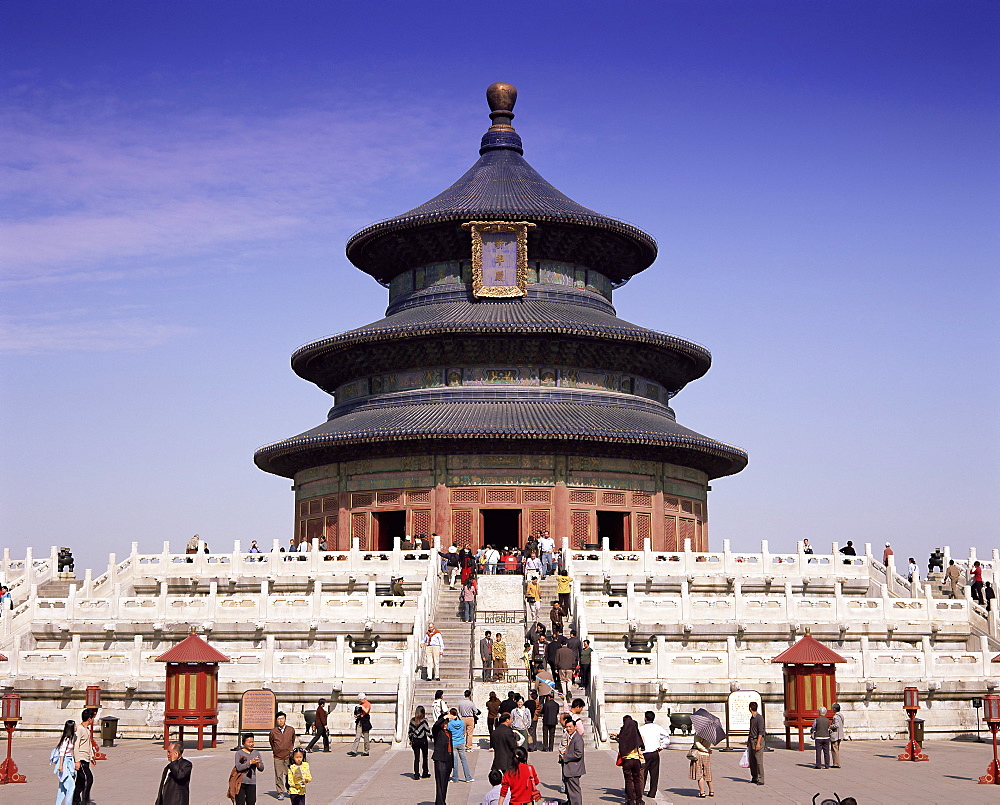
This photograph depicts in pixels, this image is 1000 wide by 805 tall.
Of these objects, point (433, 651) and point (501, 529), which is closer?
point (433, 651)

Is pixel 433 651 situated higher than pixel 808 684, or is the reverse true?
pixel 433 651

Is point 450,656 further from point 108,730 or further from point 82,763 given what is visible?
point 82,763

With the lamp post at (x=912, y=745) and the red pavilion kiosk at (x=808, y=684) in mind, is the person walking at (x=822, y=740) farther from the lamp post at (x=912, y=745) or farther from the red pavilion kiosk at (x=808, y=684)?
the lamp post at (x=912, y=745)

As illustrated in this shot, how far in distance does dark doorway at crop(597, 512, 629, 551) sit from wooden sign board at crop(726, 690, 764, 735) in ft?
73.9

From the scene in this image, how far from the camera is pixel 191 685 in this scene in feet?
91.1

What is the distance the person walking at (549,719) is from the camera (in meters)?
26.7

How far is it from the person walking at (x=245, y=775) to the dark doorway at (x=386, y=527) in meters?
32.3

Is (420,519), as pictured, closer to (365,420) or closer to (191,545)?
(365,420)

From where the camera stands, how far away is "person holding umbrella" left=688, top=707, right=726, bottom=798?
2195cm

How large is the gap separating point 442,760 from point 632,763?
2.94 metres

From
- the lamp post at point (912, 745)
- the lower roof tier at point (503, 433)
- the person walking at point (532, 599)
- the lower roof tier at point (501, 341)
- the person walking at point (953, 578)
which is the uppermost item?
the lower roof tier at point (501, 341)

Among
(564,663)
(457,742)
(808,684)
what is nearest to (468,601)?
(564,663)

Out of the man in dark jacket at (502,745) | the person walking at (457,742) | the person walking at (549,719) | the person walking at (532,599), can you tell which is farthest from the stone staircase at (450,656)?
the man in dark jacket at (502,745)

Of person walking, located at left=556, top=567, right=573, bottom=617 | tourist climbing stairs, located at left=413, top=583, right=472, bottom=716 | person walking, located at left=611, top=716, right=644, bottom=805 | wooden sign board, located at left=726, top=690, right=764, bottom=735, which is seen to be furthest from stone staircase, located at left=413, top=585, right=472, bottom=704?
person walking, located at left=611, top=716, right=644, bottom=805
